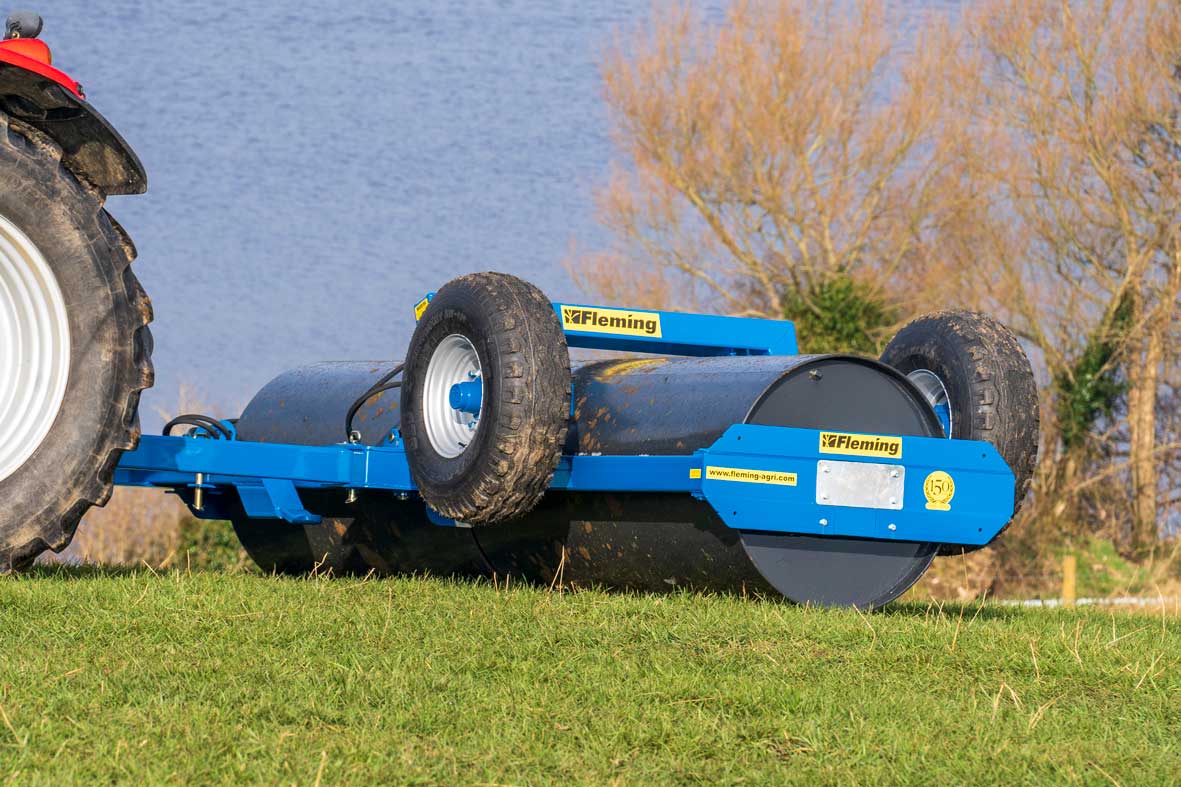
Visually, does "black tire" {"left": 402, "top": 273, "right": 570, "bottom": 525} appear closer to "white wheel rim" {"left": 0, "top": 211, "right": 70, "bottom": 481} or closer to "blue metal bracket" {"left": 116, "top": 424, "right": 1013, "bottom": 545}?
"blue metal bracket" {"left": 116, "top": 424, "right": 1013, "bottom": 545}

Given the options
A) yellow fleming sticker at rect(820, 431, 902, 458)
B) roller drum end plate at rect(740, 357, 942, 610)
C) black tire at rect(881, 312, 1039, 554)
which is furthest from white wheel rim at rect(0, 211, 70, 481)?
black tire at rect(881, 312, 1039, 554)

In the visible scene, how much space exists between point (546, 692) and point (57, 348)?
8.57 ft

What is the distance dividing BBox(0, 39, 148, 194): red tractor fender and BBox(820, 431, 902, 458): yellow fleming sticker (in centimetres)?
302

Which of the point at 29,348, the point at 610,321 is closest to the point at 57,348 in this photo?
the point at 29,348

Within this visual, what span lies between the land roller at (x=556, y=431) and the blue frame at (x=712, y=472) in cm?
1

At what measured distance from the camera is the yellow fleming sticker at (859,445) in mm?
6133

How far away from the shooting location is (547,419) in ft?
20.4

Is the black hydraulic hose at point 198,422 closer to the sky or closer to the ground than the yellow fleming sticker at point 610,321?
closer to the ground

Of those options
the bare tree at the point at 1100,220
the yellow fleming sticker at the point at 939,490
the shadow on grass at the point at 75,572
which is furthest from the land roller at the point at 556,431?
the bare tree at the point at 1100,220

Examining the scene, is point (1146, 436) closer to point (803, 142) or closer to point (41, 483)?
point (803, 142)

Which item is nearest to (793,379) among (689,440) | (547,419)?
(689,440)

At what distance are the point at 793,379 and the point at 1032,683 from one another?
2.12m

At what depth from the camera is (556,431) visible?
625 centimetres

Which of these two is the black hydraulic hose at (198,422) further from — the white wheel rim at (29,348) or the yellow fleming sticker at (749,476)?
the yellow fleming sticker at (749,476)
